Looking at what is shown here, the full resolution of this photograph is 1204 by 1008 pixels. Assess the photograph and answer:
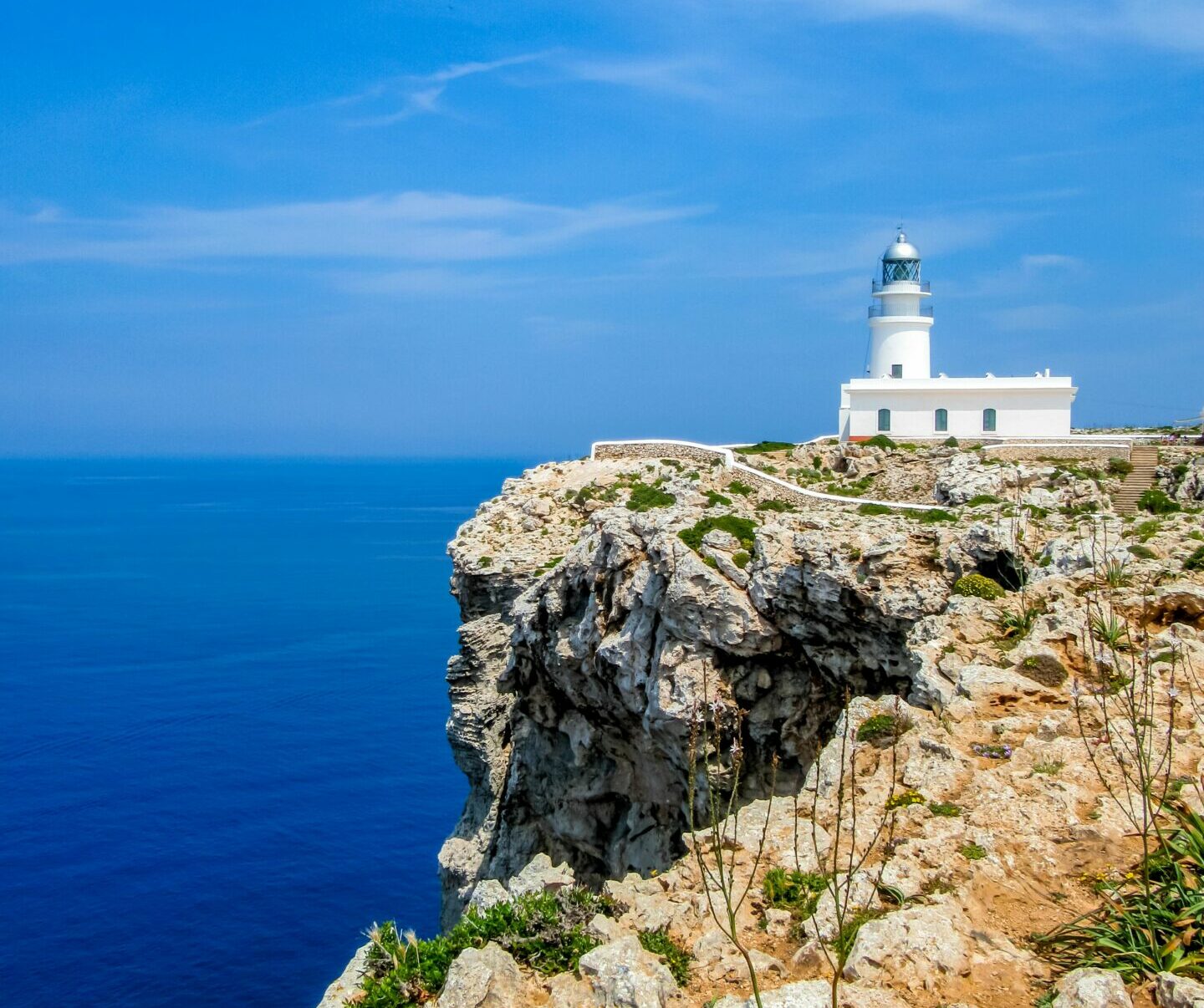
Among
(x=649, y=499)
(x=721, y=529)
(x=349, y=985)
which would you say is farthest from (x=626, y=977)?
(x=649, y=499)

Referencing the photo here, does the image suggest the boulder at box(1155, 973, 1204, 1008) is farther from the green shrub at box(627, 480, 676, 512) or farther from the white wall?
the white wall

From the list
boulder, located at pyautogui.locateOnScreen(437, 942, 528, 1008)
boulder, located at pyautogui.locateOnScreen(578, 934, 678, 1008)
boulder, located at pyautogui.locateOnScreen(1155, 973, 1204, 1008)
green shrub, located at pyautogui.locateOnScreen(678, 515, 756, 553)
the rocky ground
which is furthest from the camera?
green shrub, located at pyautogui.locateOnScreen(678, 515, 756, 553)

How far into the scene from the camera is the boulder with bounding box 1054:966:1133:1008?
8195 mm

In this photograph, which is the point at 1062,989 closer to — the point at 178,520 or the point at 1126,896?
the point at 1126,896

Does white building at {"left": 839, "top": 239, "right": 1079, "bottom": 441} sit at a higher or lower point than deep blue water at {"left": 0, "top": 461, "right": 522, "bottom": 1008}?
higher

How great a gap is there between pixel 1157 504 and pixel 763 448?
717 inches

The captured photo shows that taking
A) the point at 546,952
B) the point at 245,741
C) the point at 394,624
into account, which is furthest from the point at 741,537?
the point at 394,624

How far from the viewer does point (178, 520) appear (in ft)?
620

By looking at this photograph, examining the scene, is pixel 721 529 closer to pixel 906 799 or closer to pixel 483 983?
pixel 906 799

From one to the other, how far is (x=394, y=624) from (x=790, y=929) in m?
81.0

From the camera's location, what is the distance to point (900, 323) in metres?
50.1

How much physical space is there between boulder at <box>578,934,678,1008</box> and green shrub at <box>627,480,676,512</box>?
21.9 m

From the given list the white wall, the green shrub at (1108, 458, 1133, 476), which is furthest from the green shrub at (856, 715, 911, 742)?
the white wall

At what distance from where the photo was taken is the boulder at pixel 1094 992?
8195mm
